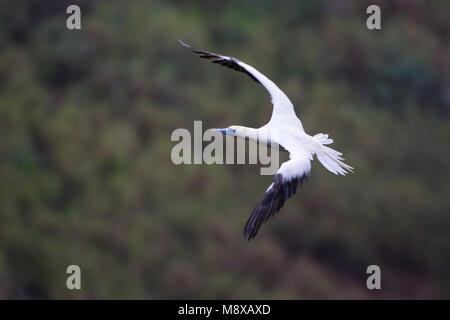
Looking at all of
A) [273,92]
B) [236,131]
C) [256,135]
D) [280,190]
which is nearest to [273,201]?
[280,190]

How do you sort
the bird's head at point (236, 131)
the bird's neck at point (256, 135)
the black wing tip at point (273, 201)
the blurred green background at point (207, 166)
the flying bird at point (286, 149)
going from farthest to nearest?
1. the blurred green background at point (207, 166)
2. the bird's head at point (236, 131)
3. the bird's neck at point (256, 135)
4. the flying bird at point (286, 149)
5. the black wing tip at point (273, 201)

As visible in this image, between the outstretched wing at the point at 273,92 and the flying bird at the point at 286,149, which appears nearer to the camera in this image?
the flying bird at the point at 286,149

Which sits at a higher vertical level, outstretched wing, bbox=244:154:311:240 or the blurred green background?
the blurred green background

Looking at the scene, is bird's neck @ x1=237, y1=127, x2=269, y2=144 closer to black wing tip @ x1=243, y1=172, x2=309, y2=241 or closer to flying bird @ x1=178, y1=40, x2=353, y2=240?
flying bird @ x1=178, y1=40, x2=353, y2=240

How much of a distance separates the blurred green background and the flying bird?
12.7 m

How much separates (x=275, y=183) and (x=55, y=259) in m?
15.3

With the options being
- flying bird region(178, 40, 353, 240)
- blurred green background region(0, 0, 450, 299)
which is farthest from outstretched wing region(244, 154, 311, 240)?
blurred green background region(0, 0, 450, 299)

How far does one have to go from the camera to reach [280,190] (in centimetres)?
962

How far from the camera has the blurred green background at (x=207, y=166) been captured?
80.0 ft

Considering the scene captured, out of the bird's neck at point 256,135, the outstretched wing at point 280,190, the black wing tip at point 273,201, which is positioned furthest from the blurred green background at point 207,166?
the black wing tip at point 273,201

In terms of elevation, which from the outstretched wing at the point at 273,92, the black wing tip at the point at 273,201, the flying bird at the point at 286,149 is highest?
the outstretched wing at the point at 273,92

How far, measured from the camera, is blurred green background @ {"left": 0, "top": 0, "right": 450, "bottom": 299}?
24391 millimetres

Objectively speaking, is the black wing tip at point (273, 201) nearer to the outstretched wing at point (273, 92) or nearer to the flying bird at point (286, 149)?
the flying bird at point (286, 149)

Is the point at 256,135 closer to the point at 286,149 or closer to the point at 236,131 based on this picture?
the point at 236,131
